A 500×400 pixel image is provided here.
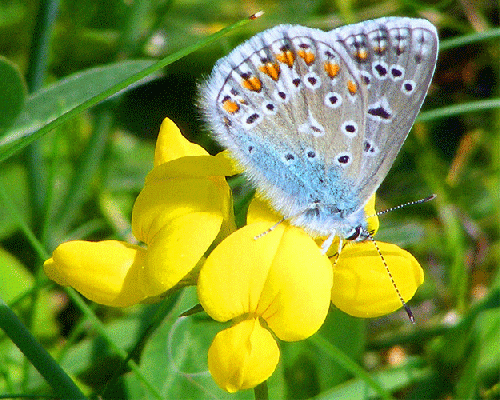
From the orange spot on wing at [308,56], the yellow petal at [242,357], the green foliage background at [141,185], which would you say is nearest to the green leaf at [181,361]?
the green foliage background at [141,185]

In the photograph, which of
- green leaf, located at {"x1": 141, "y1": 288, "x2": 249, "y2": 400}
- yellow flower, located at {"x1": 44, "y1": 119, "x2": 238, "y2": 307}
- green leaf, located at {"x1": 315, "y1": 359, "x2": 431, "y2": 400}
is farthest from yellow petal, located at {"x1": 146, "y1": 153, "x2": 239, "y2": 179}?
green leaf, located at {"x1": 315, "y1": 359, "x2": 431, "y2": 400}

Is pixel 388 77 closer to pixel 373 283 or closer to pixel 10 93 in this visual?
pixel 373 283

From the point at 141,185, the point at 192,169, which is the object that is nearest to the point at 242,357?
the point at 192,169

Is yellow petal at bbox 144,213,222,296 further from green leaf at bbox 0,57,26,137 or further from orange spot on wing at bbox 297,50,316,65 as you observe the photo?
green leaf at bbox 0,57,26,137

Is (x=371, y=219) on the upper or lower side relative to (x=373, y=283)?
lower

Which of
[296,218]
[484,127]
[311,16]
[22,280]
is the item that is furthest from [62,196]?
[484,127]

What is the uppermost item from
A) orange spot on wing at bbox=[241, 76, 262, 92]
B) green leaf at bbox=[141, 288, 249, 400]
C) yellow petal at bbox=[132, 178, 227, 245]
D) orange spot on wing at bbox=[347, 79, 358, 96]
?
orange spot on wing at bbox=[241, 76, 262, 92]

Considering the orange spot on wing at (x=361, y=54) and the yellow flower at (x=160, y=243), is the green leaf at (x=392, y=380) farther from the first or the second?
the orange spot on wing at (x=361, y=54)
